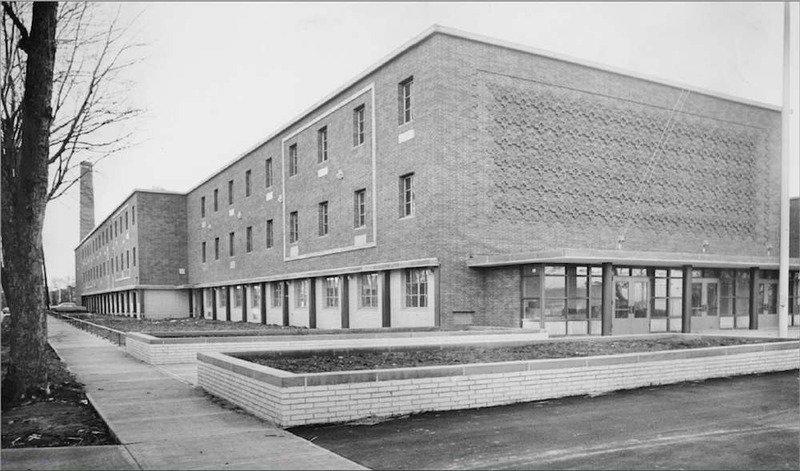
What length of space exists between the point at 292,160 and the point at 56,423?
28152 millimetres

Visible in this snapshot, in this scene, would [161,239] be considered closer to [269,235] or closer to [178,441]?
[269,235]

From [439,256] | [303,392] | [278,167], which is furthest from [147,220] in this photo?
[303,392]

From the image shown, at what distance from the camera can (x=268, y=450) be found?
24.5 feet

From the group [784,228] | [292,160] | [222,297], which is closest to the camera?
[784,228]

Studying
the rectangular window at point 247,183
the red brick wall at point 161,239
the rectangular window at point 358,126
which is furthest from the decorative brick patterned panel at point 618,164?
the red brick wall at point 161,239

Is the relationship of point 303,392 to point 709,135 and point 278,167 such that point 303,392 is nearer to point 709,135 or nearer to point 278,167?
point 709,135

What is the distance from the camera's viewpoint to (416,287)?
24.1 m

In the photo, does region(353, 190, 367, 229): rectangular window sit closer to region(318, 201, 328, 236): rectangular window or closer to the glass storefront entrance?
region(318, 201, 328, 236): rectangular window

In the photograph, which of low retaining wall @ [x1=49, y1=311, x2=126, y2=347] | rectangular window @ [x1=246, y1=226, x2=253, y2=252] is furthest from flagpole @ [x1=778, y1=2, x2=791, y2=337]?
rectangular window @ [x1=246, y1=226, x2=253, y2=252]

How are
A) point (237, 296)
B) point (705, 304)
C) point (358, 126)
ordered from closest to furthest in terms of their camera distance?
point (705, 304) < point (358, 126) < point (237, 296)

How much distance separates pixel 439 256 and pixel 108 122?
455 inches

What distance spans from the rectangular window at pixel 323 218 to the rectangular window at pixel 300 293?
3.44 metres

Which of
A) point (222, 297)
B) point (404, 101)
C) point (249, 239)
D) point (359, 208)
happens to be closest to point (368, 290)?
point (359, 208)

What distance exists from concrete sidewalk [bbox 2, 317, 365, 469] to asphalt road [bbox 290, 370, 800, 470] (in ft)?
1.85
